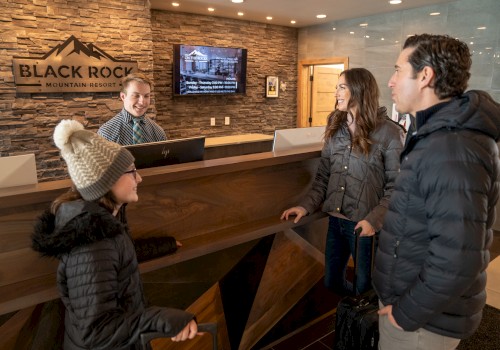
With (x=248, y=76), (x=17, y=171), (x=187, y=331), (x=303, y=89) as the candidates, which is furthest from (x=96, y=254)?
(x=303, y=89)

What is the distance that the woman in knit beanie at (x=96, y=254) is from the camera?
112 centimetres

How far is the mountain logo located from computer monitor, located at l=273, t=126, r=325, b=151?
106 inches

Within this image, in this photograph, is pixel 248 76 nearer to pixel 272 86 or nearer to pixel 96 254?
pixel 272 86

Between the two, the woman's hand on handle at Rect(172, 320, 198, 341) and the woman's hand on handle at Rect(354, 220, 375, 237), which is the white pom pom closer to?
the woman's hand on handle at Rect(172, 320, 198, 341)

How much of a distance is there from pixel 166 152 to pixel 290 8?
13.2ft

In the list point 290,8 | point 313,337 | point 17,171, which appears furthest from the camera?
point 290,8

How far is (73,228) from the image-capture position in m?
1.12

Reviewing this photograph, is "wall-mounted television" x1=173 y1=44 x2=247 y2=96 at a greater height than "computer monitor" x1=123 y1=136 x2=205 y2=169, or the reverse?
"wall-mounted television" x1=173 y1=44 x2=247 y2=96

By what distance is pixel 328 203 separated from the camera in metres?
2.13

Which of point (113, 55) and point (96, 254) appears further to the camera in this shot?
point (113, 55)

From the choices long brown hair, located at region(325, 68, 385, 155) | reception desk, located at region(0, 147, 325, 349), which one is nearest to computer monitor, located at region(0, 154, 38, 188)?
reception desk, located at region(0, 147, 325, 349)

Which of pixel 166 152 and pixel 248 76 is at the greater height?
pixel 248 76

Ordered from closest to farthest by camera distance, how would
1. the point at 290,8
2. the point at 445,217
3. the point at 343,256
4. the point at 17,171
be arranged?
the point at 445,217 → the point at 17,171 → the point at 343,256 → the point at 290,8

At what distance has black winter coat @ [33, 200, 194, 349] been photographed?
3.67 ft
